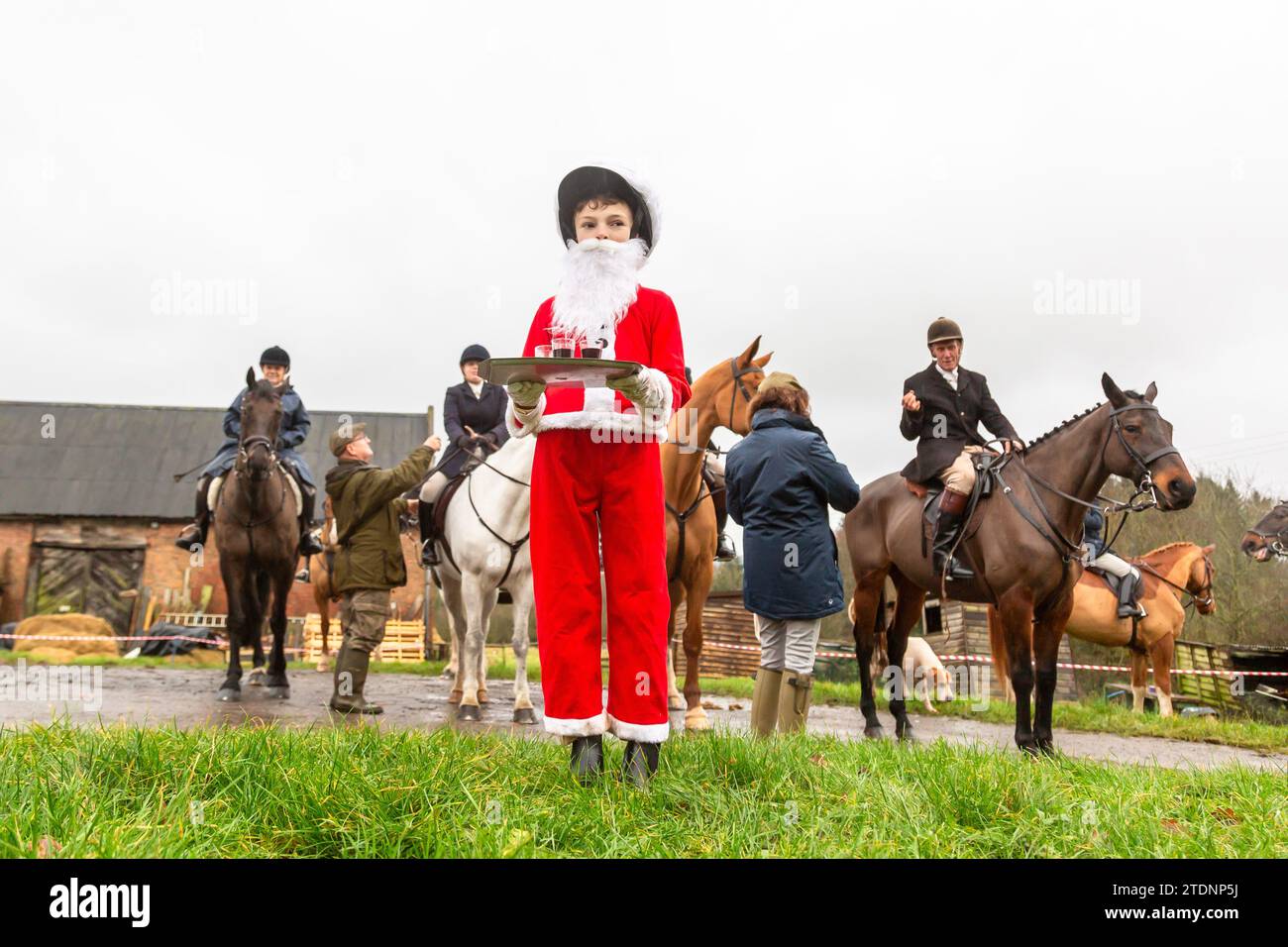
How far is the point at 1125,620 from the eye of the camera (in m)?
13.6

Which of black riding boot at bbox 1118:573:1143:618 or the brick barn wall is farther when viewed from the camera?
the brick barn wall

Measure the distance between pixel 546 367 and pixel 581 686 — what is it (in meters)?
1.32

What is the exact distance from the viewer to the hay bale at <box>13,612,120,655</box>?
64.7 feet

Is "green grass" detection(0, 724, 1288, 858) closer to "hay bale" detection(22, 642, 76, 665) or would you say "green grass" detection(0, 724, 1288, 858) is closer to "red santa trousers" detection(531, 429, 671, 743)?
"red santa trousers" detection(531, 429, 671, 743)

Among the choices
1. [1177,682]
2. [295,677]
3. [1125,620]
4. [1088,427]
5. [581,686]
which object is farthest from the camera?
[1177,682]

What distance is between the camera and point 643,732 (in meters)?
3.75

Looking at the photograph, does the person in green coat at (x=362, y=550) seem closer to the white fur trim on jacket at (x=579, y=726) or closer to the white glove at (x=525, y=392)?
the white glove at (x=525, y=392)

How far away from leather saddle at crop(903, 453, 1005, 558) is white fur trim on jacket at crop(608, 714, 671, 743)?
15.0ft

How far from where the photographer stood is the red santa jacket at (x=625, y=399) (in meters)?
3.82

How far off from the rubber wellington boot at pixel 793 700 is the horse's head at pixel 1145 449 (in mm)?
2924

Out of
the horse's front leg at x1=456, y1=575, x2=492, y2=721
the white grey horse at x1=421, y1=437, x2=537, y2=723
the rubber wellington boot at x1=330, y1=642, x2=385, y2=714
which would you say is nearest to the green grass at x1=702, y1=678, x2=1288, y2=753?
the white grey horse at x1=421, y1=437, x2=537, y2=723

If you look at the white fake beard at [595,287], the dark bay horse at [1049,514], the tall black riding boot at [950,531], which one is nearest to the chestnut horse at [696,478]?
the tall black riding boot at [950,531]

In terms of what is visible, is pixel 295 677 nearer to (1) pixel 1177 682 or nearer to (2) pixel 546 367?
(2) pixel 546 367
